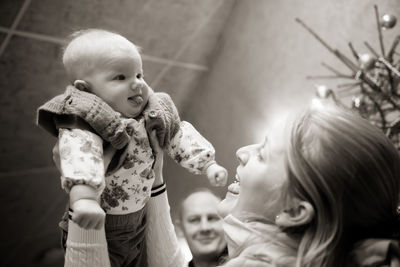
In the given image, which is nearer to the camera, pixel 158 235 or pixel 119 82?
pixel 119 82

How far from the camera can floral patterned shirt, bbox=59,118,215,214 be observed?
796mm

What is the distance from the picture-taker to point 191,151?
1010mm

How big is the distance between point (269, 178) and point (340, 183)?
148mm

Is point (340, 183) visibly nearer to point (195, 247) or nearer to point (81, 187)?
point (81, 187)

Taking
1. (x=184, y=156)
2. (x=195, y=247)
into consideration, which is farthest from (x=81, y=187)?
(x=195, y=247)

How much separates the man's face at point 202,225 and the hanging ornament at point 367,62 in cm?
92

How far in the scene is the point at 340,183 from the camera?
79 centimetres

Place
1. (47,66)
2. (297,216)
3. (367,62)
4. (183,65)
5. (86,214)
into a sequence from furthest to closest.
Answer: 1. (183,65)
2. (47,66)
3. (367,62)
4. (297,216)
5. (86,214)

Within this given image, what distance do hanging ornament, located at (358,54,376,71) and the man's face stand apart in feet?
3.02

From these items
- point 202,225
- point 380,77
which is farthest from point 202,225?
point 380,77

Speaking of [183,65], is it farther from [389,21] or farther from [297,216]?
[297,216]

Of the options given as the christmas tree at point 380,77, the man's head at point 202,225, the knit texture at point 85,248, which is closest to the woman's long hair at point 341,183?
the knit texture at point 85,248

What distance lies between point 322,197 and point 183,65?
2.22m

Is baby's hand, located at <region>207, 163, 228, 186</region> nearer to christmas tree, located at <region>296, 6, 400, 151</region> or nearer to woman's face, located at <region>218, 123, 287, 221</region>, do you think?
woman's face, located at <region>218, 123, 287, 221</region>
